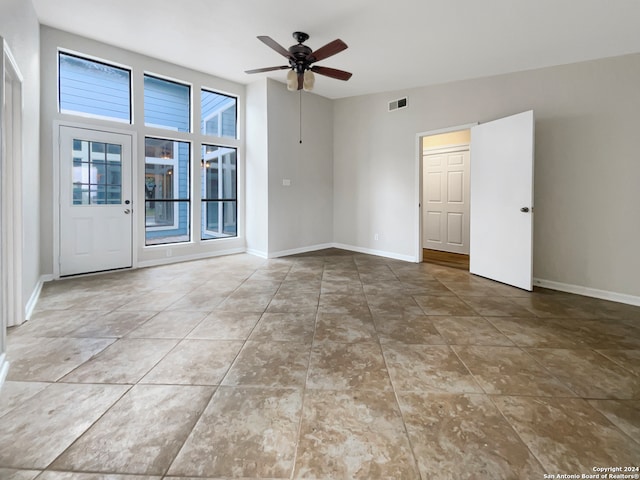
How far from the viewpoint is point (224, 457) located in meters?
1.33

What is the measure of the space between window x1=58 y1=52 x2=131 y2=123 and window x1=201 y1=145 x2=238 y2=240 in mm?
1350

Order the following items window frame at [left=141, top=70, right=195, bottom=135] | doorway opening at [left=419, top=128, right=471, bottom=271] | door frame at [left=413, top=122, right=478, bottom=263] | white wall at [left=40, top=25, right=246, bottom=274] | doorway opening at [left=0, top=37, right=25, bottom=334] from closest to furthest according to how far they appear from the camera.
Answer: doorway opening at [left=0, top=37, right=25, bottom=334] → white wall at [left=40, top=25, right=246, bottom=274] → window frame at [left=141, top=70, right=195, bottom=135] → door frame at [left=413, top=122, right=478, bottom=263] → doorway opening at [left=419, top=128, right=471, bottom=271]

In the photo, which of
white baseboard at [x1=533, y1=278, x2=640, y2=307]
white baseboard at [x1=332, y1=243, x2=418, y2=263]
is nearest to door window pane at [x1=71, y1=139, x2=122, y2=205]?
white baseboard at [x1=332, y1=243, x2=418, y2=263]

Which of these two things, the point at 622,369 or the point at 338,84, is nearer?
the point at 622,369

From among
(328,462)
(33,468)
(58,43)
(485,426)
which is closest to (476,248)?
(485,426)

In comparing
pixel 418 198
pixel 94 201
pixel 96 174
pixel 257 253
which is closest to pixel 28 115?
pixel 96 174

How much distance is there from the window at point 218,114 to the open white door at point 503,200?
4176mm

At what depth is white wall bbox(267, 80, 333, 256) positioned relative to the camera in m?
5.68

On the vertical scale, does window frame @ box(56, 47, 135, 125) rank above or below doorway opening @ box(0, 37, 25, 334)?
above

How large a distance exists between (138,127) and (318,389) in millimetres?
4756

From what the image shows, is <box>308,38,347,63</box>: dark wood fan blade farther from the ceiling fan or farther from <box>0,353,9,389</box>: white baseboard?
<box>0,353,9,389</box>: white baseboard

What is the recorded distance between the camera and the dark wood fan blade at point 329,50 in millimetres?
3178

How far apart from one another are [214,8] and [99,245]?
3449 mm

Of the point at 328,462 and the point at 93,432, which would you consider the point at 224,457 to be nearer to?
the point at 328,462
